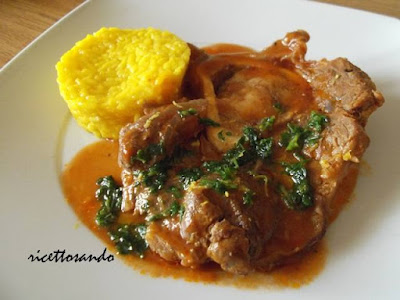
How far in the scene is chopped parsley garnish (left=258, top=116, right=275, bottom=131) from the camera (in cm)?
371

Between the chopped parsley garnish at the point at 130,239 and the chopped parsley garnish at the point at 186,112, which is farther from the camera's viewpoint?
the chopped parsley garnish at the point at 186,112

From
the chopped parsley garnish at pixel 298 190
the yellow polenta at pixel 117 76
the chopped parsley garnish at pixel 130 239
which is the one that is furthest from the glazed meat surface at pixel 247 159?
the yellow polenta at pixel 117 76

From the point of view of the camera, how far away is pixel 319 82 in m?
4.06

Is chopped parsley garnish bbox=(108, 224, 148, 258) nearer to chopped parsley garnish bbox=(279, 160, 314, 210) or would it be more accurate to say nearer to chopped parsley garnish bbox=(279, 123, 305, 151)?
chopped parsley garnish bbox=(279, 160, 314, 210)

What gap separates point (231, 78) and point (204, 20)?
1.21 m

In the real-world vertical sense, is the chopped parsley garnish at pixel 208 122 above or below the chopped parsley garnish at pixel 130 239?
above

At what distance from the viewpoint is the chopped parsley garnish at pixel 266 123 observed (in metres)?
3.71

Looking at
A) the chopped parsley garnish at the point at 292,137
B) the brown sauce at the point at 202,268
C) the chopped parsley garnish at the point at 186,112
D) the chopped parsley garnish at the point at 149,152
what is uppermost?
the chopped parsley garnish at the point at 186,112

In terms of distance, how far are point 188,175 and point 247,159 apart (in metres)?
0.47

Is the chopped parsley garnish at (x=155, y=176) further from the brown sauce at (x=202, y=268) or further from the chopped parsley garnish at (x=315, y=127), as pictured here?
the chopped parsley garnish at (x=315, y=127)

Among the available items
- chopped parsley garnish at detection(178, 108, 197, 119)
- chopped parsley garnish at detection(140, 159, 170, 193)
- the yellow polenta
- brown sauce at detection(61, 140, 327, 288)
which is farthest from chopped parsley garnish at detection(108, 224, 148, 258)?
the yellow polenta

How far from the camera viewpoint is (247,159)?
356cm

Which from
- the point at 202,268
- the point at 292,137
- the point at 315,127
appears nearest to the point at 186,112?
the point at 292,137

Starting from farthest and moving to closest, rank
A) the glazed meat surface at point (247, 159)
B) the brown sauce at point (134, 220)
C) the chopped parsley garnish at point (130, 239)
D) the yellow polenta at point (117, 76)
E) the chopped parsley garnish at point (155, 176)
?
the yellow polenta at point (117, 76) < the chopped parsley garnish at point (155, 176) < the chopped parsley garnish at point (130, 239) < the brown sauce at point (134, 220) < the glazed meat surface at point (247, 159)
